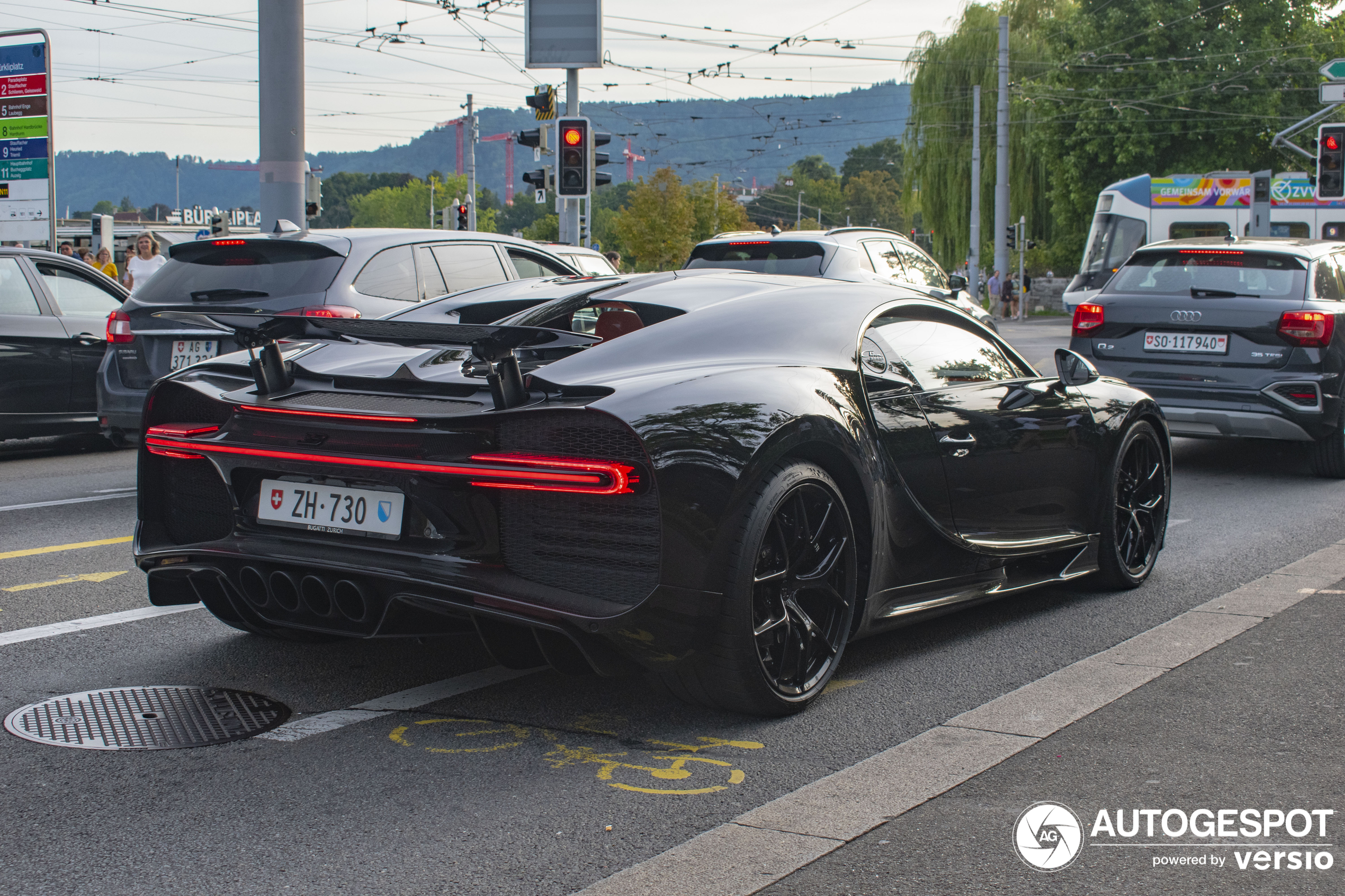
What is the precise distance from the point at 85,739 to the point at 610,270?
8.16m

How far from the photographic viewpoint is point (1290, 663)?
4.64 m

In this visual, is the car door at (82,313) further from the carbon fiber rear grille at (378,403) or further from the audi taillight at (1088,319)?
the carbon fiber rear grille at (378,403)

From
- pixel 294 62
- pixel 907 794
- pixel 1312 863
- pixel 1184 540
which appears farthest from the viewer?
pixel 294 62

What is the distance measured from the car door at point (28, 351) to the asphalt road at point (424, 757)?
4.85 metres

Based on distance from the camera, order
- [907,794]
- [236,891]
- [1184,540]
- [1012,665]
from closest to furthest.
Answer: [236,891]
[907,794]
[1012,665]
[1184,540]

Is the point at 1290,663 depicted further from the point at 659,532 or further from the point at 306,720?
the point at 306,720

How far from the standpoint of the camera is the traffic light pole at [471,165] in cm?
3838

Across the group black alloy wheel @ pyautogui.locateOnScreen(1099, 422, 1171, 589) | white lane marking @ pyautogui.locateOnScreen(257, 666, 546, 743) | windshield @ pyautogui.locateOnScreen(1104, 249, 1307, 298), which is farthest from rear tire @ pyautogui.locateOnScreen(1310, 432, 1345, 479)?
white lane marking @ pyautogui.locateOnScreen(257, 666, 546, 743)

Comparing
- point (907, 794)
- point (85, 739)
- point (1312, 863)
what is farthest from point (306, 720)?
point (1312, 863)

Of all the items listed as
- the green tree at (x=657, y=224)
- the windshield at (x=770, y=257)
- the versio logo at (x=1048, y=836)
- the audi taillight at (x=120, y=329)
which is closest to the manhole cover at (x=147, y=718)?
the versio logo at (x=1048, y=836)

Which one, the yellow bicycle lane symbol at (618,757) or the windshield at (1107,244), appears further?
the windshield at (1107,244)

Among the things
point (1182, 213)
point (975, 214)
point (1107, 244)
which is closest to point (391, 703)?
point (1107, 244)

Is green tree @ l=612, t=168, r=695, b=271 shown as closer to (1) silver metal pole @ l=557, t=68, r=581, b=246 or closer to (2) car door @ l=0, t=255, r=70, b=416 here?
(1) silver metal pole @ l=557, t=68, r=581, b=246

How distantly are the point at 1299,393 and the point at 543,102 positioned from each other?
15.4 metres
